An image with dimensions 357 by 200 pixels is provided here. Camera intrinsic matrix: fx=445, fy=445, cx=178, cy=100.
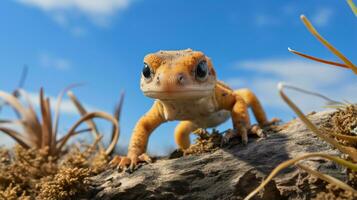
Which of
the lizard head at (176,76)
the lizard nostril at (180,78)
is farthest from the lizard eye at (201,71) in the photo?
the lizard nostril at (180,78)

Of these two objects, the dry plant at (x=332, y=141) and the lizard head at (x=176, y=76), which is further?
the lizard head at (x=176, y=76)

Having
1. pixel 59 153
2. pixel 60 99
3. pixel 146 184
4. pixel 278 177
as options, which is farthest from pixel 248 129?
pixel 60 99

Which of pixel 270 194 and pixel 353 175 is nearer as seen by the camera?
pixel 353 175

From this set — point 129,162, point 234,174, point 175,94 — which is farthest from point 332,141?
point 129,162

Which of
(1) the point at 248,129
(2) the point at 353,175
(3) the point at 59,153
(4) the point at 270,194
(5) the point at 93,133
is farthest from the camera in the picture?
(5) the point at 93,133

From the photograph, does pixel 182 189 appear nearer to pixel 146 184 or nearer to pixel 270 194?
pixel 146 184

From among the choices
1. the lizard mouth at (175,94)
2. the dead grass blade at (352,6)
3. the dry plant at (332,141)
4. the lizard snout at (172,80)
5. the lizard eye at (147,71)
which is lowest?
the dry plant at (332,141)

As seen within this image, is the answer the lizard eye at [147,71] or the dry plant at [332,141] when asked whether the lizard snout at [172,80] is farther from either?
the dry plant at [332,141]

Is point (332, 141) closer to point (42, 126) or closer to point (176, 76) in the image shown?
point (176, 76)
